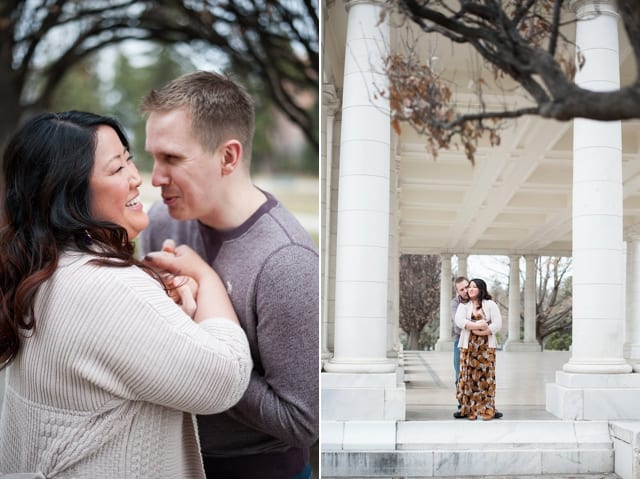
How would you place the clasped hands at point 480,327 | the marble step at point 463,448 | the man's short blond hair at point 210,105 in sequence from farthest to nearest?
the clasped hands at point 480,327 → the marble step at point 463,448 → the man's short blond hair at point 210,105

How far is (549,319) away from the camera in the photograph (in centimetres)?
806

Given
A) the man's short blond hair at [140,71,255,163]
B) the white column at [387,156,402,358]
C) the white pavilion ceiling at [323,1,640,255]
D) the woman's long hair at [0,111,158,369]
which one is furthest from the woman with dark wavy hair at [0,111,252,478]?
the white column at [387,156,402,358]

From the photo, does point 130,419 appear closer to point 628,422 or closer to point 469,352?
point 469,352

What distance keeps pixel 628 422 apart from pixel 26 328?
3859 millimetres

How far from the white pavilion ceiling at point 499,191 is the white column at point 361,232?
531 millimetres

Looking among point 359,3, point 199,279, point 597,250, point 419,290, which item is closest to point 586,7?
point 359,3

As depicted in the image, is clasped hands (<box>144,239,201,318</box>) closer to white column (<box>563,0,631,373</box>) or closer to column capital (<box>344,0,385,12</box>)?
column capital (<box>344,0,385,12</box>)

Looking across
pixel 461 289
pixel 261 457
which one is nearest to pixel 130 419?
pixel 261 457

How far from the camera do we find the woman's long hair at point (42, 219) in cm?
106

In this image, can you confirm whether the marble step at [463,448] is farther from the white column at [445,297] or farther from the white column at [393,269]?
the white column at [445,297]

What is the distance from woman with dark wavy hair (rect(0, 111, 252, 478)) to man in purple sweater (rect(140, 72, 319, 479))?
0.32ft

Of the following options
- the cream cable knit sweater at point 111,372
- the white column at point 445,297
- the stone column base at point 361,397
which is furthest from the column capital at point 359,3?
the white column at point 445,297

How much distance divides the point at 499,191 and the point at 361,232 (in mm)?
5353

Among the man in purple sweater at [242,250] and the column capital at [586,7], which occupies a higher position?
the column capital at [586,7]
